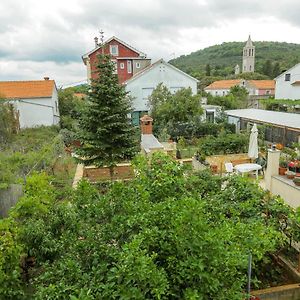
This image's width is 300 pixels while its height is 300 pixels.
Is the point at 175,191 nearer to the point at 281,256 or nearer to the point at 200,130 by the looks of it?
the point at 281,256

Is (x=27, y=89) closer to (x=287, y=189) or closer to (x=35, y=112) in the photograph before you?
(x=35, y=112)

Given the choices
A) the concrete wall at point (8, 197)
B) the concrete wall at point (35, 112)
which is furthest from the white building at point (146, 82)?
the concrete wall at point (8, 197)

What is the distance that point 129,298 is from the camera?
9.91 ft

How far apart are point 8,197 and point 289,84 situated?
3679 centimetres

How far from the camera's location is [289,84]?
37250mm

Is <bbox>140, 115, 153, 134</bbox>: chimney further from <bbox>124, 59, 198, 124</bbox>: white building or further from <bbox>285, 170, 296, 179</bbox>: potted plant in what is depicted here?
<bbox>124, 59, 198, 124</bbox>: white building

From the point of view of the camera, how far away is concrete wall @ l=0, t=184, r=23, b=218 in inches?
352

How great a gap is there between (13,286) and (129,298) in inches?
75.5

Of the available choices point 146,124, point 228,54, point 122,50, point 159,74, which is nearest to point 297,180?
point 146,124

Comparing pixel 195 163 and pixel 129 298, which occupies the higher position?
pixel 129 298

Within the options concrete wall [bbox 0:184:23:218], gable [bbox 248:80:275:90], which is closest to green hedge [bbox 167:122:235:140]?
concrete wall [bbox 0:184:23:218]

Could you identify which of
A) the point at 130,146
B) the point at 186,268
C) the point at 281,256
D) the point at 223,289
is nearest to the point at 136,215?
the point at 186,268

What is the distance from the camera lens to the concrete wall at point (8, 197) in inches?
352

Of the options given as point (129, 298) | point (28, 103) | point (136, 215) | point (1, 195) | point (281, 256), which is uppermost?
point (28, 103)
